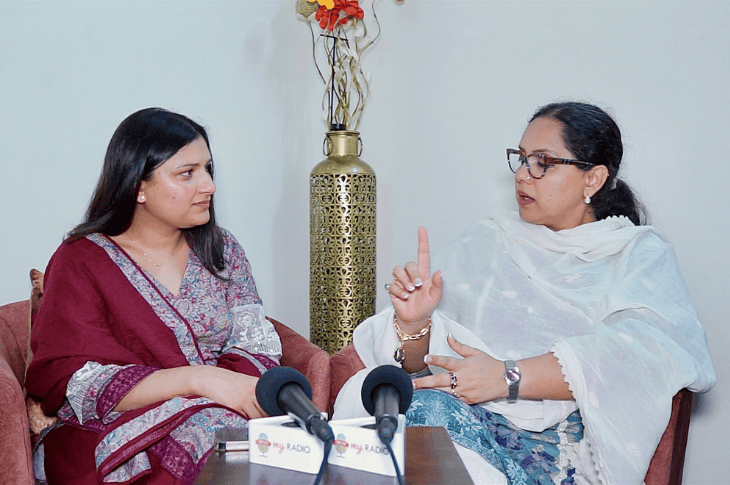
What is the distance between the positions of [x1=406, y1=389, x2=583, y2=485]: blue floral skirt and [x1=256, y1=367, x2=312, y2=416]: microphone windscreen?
0.50 metres

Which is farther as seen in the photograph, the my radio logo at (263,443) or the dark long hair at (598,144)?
the dark long hair at (598,144)

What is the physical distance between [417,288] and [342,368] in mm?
386

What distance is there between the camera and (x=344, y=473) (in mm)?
1018

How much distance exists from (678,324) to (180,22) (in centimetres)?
202

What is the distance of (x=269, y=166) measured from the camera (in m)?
3.01

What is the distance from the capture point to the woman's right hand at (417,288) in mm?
1699

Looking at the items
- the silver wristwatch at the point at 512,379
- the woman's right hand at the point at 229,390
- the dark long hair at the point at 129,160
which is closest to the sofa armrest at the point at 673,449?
the silver wristwatch at the point at 512,379

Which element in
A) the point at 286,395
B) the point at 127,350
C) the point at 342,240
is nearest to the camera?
the point at 286,395

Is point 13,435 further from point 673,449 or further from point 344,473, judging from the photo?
point 673,449

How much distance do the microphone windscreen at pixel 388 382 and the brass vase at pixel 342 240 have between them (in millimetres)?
1560

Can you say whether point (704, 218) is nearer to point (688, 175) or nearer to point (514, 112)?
point (688, 175)

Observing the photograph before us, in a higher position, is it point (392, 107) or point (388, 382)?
point (392, 107)

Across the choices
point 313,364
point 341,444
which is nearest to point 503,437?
point 313,364

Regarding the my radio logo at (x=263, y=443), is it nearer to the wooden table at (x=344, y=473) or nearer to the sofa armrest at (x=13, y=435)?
the wooden table at (x=344, y=473)
